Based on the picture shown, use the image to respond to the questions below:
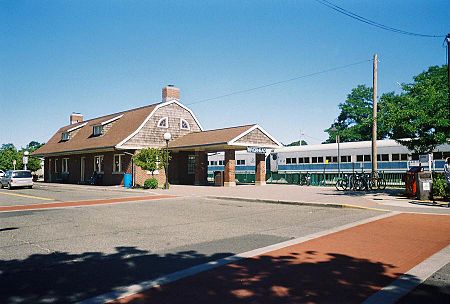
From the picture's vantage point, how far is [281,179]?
33.3m

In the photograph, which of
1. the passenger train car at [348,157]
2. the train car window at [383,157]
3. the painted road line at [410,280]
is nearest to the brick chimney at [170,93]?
the passenger train car at [348,157]

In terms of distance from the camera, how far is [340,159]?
3144cm

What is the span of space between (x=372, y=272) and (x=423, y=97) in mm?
13863

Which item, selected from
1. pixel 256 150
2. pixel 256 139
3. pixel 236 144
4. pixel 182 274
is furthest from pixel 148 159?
pixel 182 274

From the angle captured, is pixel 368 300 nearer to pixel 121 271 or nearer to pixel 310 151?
pixel 121 271

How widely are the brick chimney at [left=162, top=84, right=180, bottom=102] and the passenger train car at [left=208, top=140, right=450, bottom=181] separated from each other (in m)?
9.87

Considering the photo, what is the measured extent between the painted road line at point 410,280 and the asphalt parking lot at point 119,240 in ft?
9.11

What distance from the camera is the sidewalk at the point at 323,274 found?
4387 mm

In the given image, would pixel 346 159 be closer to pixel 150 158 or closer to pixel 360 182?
A: pixel 360 182

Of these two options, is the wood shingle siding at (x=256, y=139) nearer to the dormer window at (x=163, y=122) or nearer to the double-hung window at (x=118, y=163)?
the dormer window at (x=163, y=122)

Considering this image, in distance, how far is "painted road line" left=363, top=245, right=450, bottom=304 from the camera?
431 cm

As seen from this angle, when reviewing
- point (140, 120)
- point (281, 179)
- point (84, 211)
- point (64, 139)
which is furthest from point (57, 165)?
point (84, 211)

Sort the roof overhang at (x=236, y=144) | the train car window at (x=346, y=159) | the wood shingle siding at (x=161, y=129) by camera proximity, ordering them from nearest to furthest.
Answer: the roof overhang at (x=236, y=144) < the wood shingle siding at (x=161, y=129) < the train car window at (x=346, y=159)

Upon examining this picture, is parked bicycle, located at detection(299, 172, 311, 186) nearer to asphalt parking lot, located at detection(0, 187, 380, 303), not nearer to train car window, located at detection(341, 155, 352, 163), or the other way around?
train car window, located at detection(341, 155, 352, 163)
